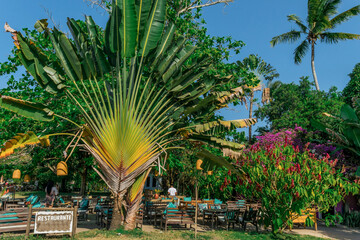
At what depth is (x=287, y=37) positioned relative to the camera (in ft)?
85.8

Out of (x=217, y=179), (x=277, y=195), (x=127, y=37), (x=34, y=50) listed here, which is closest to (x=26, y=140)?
(x=34, y=50)

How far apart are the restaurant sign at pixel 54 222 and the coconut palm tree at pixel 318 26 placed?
2208 cm

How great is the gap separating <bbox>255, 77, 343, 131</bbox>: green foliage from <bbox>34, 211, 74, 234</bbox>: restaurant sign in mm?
15068

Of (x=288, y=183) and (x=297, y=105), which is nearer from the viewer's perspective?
(x=288, y=183)

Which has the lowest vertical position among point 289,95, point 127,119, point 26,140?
point 26,140

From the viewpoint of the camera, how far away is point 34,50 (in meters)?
9.02

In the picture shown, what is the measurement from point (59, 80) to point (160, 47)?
3571mm

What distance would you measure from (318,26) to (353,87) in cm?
590

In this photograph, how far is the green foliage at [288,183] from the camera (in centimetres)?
884

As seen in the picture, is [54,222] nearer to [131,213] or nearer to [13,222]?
[13,222]

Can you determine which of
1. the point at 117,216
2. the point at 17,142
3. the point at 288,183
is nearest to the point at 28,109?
the point at 17,142

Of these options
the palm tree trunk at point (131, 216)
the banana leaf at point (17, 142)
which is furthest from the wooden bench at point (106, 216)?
the banana leaf at point (17, 142)

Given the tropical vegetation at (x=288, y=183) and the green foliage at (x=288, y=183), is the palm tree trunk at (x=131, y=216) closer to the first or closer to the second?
the tropical vegetation at (x=288, y=183)

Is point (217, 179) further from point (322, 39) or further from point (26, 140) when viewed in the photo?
point (322, 39)
